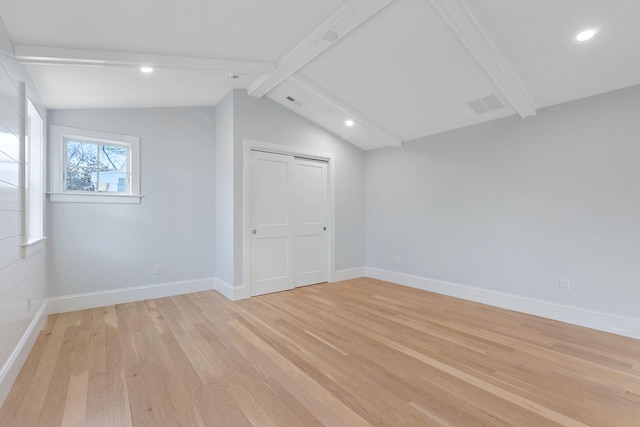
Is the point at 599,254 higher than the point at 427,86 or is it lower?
lower

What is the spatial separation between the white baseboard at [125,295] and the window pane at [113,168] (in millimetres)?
1294

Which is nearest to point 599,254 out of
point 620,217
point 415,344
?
point 620,217

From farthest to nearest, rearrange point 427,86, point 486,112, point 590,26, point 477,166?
point 477,166 → point 486,112 → point 427,86 → point 590,26

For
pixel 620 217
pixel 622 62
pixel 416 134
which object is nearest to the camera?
pixel 622 62

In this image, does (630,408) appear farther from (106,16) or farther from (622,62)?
(106,16)

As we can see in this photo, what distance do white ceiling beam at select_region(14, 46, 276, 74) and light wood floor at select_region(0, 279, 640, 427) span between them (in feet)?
7.82

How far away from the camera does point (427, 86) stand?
10.6 feet

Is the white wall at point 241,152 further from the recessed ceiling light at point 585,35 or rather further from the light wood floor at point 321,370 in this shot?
the recessed ceiling light at point 585,35

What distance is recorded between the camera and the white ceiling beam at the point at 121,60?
88.0 inches

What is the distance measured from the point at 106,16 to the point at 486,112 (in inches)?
154

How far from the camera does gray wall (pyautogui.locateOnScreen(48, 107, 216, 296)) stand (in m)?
3.32

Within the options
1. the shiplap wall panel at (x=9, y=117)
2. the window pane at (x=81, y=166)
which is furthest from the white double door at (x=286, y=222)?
the shiplap wall panel at (x=9, y=117)

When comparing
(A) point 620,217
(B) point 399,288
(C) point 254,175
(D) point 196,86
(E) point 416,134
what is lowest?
(B) point 399,288

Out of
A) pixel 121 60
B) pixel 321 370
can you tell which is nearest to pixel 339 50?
pixel 121 60
